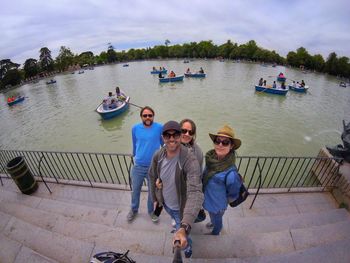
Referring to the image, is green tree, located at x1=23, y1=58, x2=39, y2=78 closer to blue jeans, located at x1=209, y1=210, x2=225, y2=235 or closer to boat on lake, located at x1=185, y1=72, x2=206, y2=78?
boat on lake, located at x1=185, y1=72, x2=206, y2=78

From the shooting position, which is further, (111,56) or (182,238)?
(111,56)

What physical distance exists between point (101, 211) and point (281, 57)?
88631 millimetres

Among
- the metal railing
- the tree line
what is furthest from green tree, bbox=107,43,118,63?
the metal railing

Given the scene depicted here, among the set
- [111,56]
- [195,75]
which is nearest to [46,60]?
[111,56]

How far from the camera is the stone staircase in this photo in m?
3.13

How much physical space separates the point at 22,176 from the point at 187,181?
5.29 meters

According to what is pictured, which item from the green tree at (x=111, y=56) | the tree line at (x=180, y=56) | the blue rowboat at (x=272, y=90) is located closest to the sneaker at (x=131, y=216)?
the blue rowboat at (x=272, y=90)

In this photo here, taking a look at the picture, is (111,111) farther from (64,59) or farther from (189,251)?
(64,59)

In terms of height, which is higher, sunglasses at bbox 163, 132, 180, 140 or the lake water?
sunglasses at bbox 163, 132, 180, 140

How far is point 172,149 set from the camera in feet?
7.89

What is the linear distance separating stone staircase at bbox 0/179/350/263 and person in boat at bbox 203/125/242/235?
895mm

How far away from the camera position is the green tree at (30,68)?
69.1 meters

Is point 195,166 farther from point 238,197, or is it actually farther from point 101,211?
point 101,211

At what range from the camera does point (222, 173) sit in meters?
2.67
